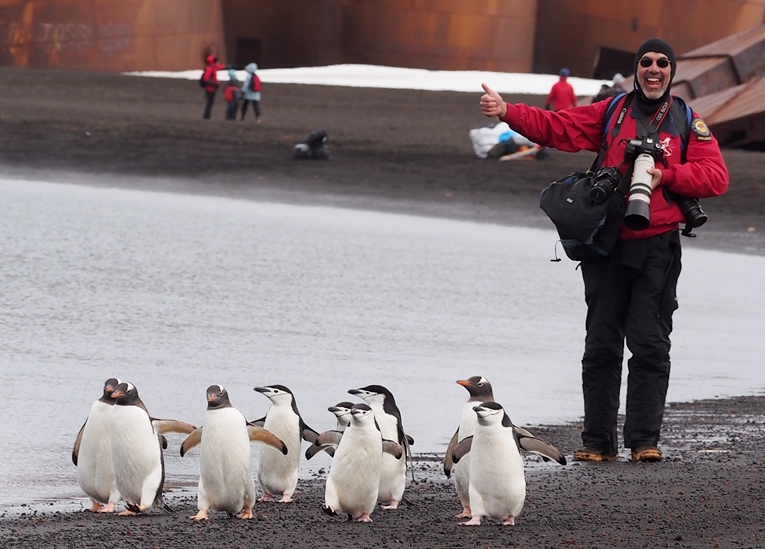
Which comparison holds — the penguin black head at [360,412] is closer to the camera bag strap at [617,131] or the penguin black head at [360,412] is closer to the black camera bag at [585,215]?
the black camera bag at [585,215]

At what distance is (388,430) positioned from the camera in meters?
5.79

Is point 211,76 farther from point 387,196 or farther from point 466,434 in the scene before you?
point 466,434

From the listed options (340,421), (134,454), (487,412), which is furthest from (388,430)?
(134,454)

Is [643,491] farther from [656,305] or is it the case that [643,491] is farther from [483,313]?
[483,313]

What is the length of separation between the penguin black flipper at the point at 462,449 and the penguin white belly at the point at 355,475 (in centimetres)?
29

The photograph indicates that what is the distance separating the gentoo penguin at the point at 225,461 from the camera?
5.20 m

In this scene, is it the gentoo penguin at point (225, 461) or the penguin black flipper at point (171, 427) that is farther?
the penguin black flipper at point (171, 427)

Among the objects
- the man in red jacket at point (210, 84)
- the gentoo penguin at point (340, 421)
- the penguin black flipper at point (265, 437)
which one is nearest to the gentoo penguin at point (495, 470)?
the gentoo penguin at point (340, 421)

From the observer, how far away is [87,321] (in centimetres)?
1012

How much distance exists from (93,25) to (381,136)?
1584 centimetres

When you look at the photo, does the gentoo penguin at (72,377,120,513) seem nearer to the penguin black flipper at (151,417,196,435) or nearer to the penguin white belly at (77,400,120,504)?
the penguin white belly at (77,400,120,504)

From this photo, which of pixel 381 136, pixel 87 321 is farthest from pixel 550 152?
pixel 87 321

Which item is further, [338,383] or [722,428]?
[338,383]

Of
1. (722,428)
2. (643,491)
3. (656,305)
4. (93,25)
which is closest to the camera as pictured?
(643,491)
